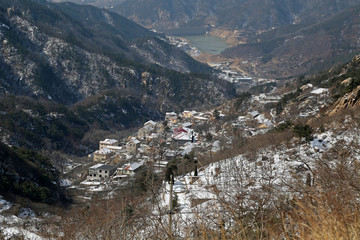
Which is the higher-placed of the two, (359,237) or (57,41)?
(57,41)

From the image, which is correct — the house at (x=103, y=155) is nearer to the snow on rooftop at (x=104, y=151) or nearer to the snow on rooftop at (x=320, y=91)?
the snow on rooftop at (x=104, y=151)

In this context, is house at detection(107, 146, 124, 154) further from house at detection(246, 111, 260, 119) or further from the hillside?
house at detection(246, 111, 260, 119)

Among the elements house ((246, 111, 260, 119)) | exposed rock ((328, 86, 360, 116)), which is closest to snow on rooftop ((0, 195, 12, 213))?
exposed rock ((328, 86, 360, 116))

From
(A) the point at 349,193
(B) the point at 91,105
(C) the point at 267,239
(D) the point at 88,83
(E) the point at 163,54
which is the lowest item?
(C) the point at 267,239

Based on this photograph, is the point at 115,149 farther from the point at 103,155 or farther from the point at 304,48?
the point at 304,48

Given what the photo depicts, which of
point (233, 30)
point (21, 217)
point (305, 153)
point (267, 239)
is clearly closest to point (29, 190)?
point (21, 217)

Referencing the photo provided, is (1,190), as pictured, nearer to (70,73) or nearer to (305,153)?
(305,153)
